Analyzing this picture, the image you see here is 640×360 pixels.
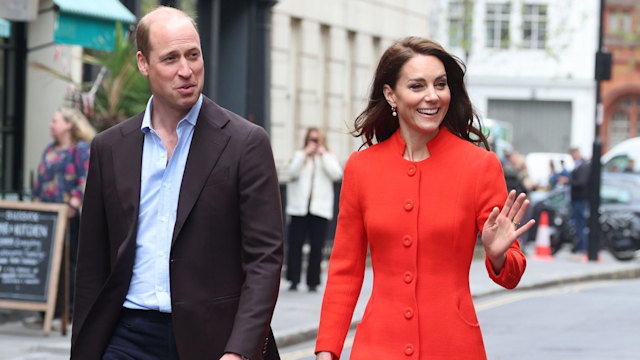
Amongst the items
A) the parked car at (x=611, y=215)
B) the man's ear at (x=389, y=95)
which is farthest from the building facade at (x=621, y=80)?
the man's ear at (x=389, y=95)

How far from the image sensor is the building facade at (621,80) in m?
63.0

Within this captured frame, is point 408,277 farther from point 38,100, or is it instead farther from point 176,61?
point 38,100

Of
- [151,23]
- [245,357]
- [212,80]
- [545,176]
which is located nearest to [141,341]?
[245,357]

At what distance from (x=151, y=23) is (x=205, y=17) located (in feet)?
56.5

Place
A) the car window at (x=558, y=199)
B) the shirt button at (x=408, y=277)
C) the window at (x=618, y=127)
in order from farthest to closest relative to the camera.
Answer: the window at (x=618, y=127)
the car window at (x=558, y=199)
the shirt button at (x=408, y=277)

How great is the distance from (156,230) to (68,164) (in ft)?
24.8

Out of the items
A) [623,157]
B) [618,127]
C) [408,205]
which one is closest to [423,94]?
[408,205]

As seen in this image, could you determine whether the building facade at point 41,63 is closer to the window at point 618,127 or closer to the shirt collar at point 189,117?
the shirt collar at point 189,117

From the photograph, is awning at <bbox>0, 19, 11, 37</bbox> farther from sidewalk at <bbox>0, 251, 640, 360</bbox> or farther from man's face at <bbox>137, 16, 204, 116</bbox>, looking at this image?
man's face at <bbox>137, 16, 204, 116</bbox>

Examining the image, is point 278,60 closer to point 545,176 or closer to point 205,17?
point 205,17

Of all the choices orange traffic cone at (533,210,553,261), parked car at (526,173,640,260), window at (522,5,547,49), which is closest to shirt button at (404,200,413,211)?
orange traffic cone at (533,210,553,261)

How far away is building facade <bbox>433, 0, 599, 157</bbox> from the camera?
59469 millimetres

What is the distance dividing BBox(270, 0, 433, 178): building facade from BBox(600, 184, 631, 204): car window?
4923 millimetres

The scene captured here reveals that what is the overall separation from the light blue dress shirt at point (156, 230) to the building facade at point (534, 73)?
5461 centimetres
